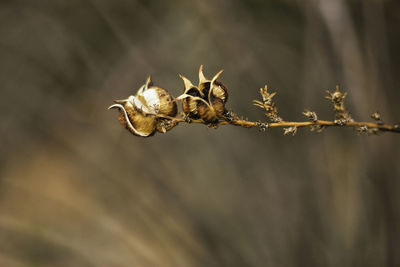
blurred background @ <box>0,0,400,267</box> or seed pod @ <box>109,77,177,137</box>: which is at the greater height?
blurred background @ <box>0,0,400,267</box>

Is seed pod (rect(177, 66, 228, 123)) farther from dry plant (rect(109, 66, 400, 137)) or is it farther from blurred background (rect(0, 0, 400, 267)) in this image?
blurred background (rect(0, 0, 400, 267))

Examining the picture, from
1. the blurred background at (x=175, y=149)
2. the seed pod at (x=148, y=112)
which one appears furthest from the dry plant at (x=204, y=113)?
the blurred background at (x=175, y=149)

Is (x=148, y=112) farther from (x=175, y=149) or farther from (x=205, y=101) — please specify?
(x=175, y=149)

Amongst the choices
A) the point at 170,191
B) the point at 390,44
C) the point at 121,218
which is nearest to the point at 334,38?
the point at 390,44

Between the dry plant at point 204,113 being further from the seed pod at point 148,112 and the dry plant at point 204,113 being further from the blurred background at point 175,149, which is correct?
the blurred background at point 175,149

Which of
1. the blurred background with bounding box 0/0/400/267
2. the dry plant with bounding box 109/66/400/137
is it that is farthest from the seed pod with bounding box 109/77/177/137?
the blurred background with bounding box 0/0/400/267
